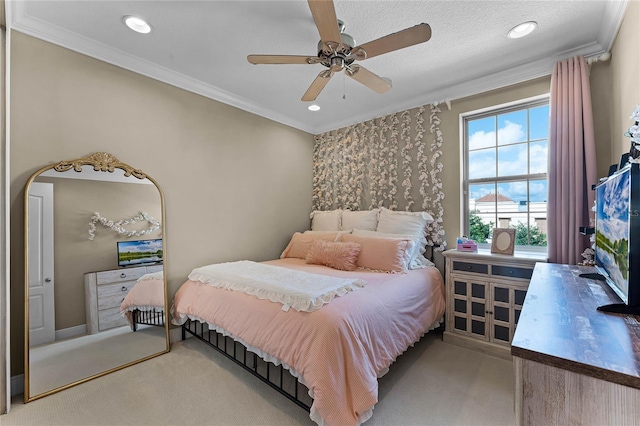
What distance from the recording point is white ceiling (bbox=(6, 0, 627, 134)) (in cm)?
185

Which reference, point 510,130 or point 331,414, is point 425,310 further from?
point 510,130

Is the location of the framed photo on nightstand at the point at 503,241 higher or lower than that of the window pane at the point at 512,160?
lower

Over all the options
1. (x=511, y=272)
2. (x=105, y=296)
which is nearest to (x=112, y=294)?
(x=105, y=296)

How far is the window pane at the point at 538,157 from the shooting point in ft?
8.76

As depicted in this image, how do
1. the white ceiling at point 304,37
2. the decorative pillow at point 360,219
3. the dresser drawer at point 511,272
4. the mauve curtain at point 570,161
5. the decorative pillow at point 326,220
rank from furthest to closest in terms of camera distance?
1. the decorative pillow at point 326,220
2. the decorative pillow at point 360,219
3. the dresser drawer at point 511,272
4. the mauve curtain at point 570,161
5. the white ceiling at point 304,37

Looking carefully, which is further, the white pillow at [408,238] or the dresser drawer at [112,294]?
the white pillow at [408,238]

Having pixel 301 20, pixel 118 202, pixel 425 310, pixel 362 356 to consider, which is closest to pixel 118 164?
pixel 118 202

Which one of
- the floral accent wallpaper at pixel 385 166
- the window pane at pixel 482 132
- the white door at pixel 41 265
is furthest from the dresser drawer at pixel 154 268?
the window pane at pixel 482 132

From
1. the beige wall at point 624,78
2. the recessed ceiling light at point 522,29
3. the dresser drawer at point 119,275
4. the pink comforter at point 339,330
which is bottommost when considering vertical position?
the pink comforter at point 339,330

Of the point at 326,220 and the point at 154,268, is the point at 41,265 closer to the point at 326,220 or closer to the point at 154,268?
the point at 154,268

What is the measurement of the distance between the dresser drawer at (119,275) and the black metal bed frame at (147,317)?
31cm

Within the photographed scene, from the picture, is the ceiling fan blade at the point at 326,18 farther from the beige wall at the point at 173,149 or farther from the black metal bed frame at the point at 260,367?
the black metal bed frame at the point at 260,367

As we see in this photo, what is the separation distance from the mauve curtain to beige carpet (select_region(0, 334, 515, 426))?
3.91 ft

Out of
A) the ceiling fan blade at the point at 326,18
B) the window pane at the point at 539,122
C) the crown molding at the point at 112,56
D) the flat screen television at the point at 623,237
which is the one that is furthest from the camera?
the window pane at the point at 539,122
